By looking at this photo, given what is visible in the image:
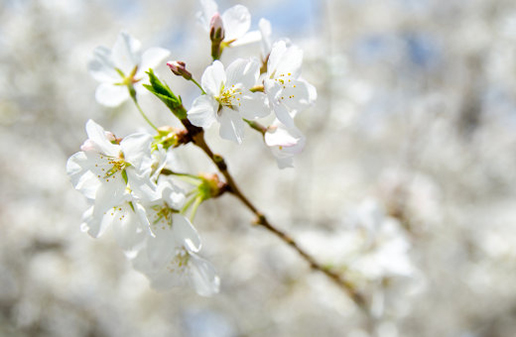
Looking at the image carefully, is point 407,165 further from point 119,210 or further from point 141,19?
point 141,19

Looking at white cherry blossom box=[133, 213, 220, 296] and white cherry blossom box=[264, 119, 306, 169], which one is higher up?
white cherry blossom box=[264, 119, 306, 169]

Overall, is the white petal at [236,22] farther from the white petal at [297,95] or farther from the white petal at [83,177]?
the white petal at [83,177]

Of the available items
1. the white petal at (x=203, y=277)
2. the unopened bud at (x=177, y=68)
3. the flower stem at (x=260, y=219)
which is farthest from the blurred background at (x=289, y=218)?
the unopened bud at (x=177, y=68)

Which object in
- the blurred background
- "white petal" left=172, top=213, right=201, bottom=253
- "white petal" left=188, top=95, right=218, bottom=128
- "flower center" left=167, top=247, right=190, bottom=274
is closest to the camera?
"white petal" left=188, top=95, right=218, bottom=128

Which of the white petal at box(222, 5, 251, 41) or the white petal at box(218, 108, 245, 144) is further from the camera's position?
the white petal at box(222, 5, 251, 41)

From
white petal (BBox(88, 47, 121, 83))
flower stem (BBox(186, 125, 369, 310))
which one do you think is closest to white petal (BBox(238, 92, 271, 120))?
flower stem (BBox(186, 125, 369, 310))

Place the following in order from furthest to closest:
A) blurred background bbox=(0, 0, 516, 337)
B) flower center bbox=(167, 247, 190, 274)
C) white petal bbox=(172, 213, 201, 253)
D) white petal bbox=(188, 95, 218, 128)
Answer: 1. blurred background bbox=(0, 0, 516, 337)
2. flower center bbox=(167, 247, 190, 274)
3. white petal bbox=(172, 213, 201, 253)
4. white petal bbox=(188, 95, 218, 128)

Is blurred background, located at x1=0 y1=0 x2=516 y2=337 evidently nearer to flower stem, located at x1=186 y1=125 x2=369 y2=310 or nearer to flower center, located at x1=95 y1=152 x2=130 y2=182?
flower stem, located at x1=186 y1=125 x2=369 y2=310

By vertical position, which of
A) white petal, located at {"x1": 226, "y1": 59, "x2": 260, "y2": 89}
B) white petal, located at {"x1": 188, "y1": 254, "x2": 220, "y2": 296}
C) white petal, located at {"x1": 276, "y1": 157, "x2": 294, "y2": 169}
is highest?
white petal, located at {"x1": 226, "y1": 59, "x2": 260, "y2": 89}
